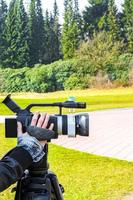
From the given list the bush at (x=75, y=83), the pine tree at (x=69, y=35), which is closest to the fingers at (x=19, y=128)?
the bush at (x=75, y=83)

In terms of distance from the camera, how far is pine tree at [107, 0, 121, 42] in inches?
1973

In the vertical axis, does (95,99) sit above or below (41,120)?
below

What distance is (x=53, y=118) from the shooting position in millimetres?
1763

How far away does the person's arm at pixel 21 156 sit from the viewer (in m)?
1.57

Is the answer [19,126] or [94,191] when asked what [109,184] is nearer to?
[94,191]

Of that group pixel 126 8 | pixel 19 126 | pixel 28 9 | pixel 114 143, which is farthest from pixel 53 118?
pixel 28 9

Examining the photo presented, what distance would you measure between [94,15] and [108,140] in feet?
158

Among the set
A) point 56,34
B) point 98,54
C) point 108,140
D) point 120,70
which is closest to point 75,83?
point 98,54

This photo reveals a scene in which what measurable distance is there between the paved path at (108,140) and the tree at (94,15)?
1631 inches

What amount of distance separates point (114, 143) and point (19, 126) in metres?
7.75

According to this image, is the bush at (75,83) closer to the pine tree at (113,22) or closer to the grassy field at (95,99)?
the grassy field at (95,99)

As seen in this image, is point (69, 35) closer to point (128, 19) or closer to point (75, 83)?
point (128, 19)

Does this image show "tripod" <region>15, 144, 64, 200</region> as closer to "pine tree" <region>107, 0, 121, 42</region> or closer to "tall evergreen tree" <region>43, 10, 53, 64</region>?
"pine tree" <region>107, 0, 121, 42</region>

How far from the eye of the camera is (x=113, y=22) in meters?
51.3
